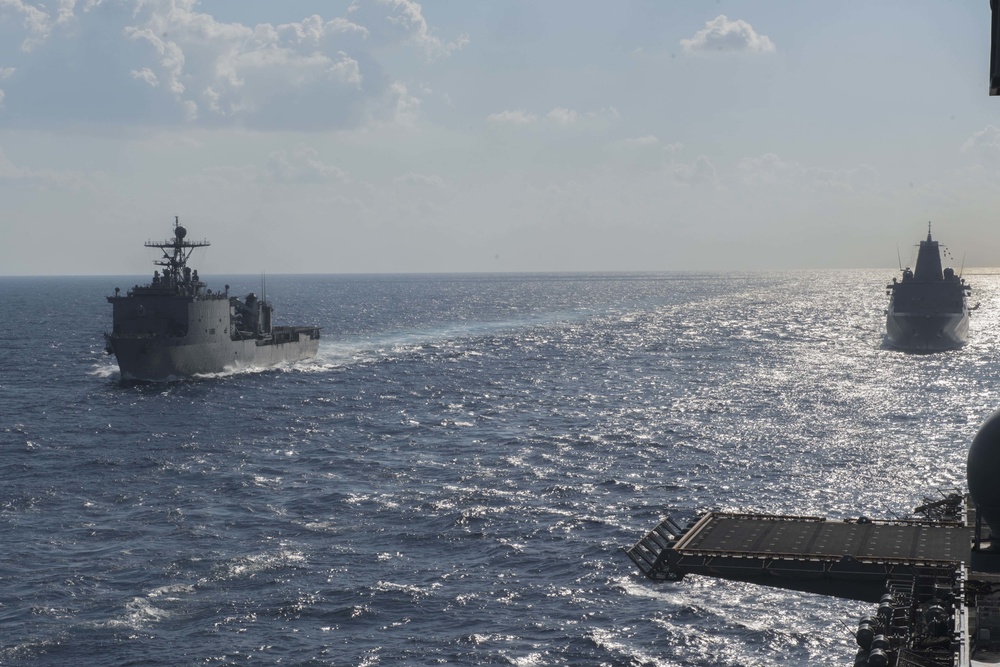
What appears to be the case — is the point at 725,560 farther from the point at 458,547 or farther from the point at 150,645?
the point at 150,645

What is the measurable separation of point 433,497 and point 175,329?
47125 millimetres

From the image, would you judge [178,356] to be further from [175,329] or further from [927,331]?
[927,331]

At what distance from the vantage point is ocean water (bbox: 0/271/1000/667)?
3253cm

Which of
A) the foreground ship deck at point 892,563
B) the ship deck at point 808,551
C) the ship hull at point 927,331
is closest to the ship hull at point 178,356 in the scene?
the foreground ship deck at point 892,563

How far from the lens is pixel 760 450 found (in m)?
59.9

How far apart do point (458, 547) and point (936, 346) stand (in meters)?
90.8

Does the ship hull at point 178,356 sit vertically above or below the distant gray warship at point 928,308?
below

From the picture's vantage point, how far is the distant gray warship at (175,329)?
8619cm

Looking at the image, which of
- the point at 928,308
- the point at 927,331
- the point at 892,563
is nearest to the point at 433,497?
the point at 892,563

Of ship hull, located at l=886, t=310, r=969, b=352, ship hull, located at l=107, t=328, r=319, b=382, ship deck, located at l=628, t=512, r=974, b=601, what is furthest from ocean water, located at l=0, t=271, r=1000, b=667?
ship hull, located at l=886, t=310, r=969, b=352

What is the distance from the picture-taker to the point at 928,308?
12019 cm

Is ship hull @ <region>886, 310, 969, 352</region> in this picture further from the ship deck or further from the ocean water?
the ship deck

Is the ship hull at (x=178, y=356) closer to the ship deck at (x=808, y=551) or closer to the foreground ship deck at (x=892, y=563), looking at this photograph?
the foreground ship deck at (x=892, y=563)

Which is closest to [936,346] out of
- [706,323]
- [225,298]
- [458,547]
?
[706,323]
